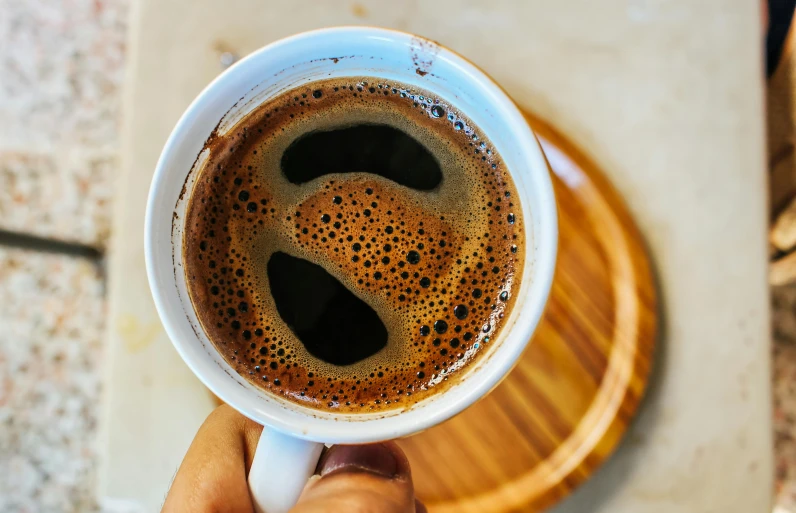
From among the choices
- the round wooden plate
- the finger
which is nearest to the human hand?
the finger

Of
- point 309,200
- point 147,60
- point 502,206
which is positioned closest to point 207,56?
point 147,60

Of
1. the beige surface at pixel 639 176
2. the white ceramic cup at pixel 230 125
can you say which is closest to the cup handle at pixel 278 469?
the white ceramic cup at pixel 230 125

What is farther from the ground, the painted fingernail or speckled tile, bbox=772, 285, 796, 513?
the painted fingernail

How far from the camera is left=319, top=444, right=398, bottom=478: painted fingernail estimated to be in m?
0.51

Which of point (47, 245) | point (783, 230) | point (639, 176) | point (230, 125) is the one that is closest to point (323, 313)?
point (230, 125)

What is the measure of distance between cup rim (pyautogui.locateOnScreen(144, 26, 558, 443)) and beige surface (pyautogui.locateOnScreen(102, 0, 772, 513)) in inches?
12.6

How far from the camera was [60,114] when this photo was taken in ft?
3.90

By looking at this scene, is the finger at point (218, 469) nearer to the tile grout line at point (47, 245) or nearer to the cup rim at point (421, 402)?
the cup rim at point (421, 402)

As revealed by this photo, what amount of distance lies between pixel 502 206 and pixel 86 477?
3.65 ft

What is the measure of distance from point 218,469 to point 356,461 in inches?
5.3

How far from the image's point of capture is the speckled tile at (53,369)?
3.87 ft

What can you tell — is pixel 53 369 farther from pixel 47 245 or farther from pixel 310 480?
pixel 310 480

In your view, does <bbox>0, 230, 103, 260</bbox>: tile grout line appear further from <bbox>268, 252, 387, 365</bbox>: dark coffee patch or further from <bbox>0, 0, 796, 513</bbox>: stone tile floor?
<bbox>268, 252, 387, 365</bbox>: dark coffee patch

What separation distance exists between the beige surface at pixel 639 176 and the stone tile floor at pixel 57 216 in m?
0.44
